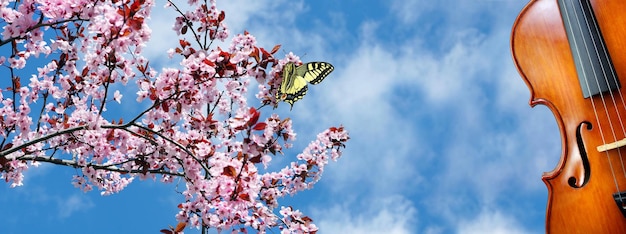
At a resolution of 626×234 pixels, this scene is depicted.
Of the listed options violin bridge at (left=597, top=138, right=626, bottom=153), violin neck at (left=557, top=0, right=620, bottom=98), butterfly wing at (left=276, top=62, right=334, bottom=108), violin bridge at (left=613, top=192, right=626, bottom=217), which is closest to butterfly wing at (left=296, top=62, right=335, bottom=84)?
butterfly wing at (left=276, top=62, right=334, bottom=108)

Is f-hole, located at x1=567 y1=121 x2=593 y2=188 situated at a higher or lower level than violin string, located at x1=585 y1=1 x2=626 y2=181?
lower

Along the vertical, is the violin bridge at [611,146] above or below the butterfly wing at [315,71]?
below

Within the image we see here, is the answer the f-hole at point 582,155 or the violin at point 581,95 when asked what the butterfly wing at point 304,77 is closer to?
the violin at point 581,95

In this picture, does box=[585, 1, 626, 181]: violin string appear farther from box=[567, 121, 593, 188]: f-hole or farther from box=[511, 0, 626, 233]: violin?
box=[567, 121, 593, 188]: f-hole

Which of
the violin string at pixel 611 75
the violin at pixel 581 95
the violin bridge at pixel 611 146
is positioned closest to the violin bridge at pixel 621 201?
the violin at pixel 581 95

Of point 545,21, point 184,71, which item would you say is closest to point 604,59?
point 545,21

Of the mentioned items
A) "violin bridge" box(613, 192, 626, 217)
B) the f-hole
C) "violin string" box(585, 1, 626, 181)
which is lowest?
"violin bridge" box(613, 192, 626, 217)

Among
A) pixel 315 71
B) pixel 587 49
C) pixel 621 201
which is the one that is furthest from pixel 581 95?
pixel 315 71

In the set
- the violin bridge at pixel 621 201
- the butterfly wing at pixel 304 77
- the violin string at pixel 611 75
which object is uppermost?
the butterfly wing at pixel 304 77

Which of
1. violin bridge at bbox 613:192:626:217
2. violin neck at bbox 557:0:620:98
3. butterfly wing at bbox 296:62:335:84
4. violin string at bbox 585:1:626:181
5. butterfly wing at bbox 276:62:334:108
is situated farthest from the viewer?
butterfly wing at bbox 296:62:335:84
